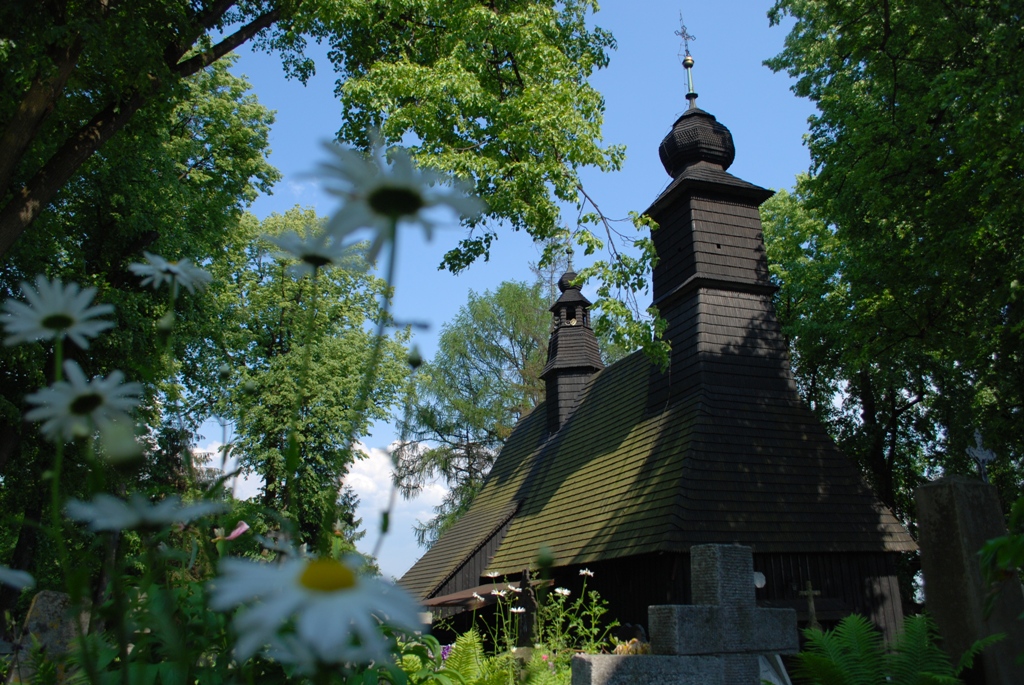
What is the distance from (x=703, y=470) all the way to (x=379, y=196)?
12.6 m

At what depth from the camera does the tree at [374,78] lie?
8219 millimetres

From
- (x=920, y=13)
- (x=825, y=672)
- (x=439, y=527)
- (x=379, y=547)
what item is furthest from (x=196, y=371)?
(x=379, y=547)

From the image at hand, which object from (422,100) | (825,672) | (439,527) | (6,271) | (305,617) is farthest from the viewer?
(439,527)

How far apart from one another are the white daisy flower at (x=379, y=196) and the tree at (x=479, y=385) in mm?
29590

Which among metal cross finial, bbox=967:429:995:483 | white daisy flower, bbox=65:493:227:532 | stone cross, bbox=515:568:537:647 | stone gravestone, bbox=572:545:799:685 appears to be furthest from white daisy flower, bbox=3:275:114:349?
metal cross finial, bbox=967:429:995:483

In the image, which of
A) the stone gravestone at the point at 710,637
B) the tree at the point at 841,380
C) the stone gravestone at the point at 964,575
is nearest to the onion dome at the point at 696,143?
the tree at the point at 841,380

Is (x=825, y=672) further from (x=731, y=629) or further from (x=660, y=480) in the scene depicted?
(x=660, y=480)

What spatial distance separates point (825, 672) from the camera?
343 centimetres

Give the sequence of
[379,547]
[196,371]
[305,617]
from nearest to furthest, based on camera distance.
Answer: [305,617]
[379,547]
[196,371]

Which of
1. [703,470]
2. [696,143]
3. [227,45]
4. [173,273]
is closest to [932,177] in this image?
[696,143]

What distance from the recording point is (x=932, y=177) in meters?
13.0

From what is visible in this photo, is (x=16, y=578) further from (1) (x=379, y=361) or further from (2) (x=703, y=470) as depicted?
(2) (x=703, y=470)

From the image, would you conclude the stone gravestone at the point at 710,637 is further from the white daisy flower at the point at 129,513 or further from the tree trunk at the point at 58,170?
the tree trunk at the point at 58,170

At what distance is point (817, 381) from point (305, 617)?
24963 millimetres
